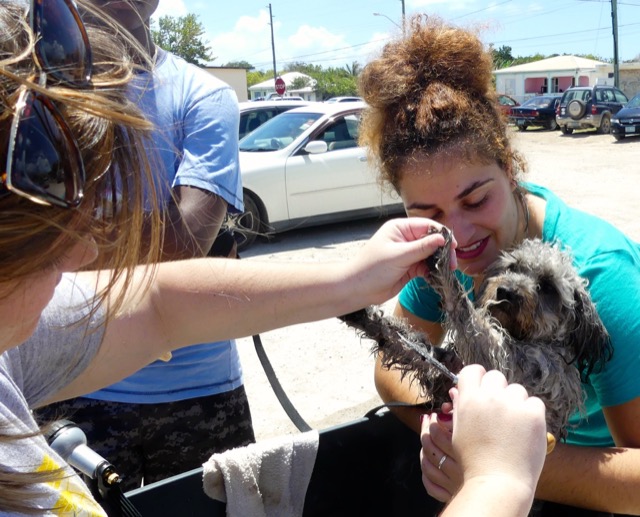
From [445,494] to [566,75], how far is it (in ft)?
199

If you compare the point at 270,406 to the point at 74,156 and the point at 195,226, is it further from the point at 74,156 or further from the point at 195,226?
the point at 74,156

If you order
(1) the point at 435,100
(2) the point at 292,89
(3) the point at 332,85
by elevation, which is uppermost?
(3) the point at 332,85

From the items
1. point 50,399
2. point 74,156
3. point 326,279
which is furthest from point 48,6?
point 326,279

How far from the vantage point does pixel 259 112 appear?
12.9 metres

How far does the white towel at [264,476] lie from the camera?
6.29 feet

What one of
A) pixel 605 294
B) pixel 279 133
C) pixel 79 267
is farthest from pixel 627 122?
pixel 79 267

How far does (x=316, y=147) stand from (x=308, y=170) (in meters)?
0.38

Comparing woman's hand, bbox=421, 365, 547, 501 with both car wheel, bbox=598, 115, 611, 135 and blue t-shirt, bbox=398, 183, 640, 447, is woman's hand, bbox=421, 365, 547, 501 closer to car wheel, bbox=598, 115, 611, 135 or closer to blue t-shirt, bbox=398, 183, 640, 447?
blue t-shirt, bbox=398, 183, 640, 447

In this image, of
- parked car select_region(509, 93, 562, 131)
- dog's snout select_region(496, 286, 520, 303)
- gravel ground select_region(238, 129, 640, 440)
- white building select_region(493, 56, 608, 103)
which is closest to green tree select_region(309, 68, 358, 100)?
white building select_region(493, 56, 608, 103)

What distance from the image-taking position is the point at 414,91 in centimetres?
237

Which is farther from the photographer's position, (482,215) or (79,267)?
(482,215)

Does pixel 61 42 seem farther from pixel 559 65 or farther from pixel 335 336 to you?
pixel 559 65

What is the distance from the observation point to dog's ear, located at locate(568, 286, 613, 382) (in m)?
2.11

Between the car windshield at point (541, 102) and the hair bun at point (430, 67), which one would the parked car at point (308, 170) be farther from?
the car windshield at point (541, 102)
